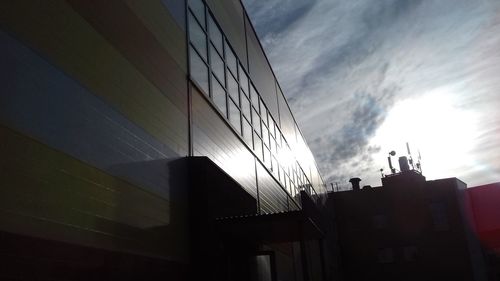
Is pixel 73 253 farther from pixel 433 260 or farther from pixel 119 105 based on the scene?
pixel 433 260

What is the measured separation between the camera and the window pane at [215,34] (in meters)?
12.7

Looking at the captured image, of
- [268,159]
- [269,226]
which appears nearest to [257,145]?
[268,159]

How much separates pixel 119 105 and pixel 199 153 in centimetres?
339

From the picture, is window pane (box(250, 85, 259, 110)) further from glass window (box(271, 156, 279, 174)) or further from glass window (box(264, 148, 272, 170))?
glass window (box(271, 156, 279, 174))

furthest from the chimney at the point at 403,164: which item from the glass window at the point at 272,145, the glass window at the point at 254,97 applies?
the glass window at the point at 254,97

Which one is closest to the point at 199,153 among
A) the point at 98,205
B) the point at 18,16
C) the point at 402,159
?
the point at 98,205

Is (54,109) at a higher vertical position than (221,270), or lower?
higher

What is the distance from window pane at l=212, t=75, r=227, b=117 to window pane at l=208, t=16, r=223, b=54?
1.31 metres

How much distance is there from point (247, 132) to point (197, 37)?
4.54m

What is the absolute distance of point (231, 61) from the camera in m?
14.5

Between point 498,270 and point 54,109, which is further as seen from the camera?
point 498,270

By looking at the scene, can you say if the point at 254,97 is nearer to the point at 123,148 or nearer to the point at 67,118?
the point at 123,148

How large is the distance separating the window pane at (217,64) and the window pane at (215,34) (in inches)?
13.5

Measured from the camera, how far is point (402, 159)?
46281 millimetres
